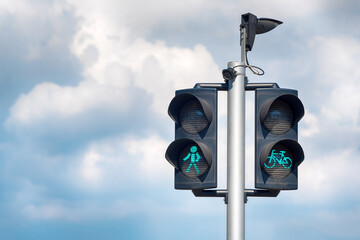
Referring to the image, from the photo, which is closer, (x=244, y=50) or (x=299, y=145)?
(x=299, y=145)

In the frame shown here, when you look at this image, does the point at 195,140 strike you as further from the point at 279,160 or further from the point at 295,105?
the point at 295,105

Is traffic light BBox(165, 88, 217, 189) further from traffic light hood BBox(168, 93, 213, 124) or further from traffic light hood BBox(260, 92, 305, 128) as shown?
traffic light hood BBox(260, 92, 305, 128)

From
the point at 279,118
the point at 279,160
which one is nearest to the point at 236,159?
the point at 279,160

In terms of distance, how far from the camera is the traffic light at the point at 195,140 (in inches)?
278

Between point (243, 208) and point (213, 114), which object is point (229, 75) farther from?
point (243, 208)

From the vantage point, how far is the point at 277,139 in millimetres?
7074

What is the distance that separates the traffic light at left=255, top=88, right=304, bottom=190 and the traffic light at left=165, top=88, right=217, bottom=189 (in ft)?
1.68

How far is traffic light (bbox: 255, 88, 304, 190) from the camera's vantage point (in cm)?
706

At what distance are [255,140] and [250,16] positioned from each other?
164 centimetres

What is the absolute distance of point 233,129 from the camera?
24.0 feet

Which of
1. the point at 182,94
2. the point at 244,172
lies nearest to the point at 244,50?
the point at 182,94

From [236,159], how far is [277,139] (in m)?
0.54

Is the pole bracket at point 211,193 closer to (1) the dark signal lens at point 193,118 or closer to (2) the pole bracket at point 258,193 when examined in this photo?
(2) the pole bracket at point 258,193

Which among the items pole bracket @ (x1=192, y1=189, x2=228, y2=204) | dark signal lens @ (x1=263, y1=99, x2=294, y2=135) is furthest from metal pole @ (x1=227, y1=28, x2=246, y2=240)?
dark signal lens @ (x1=263, y1=99, x2=294, y2=135)
